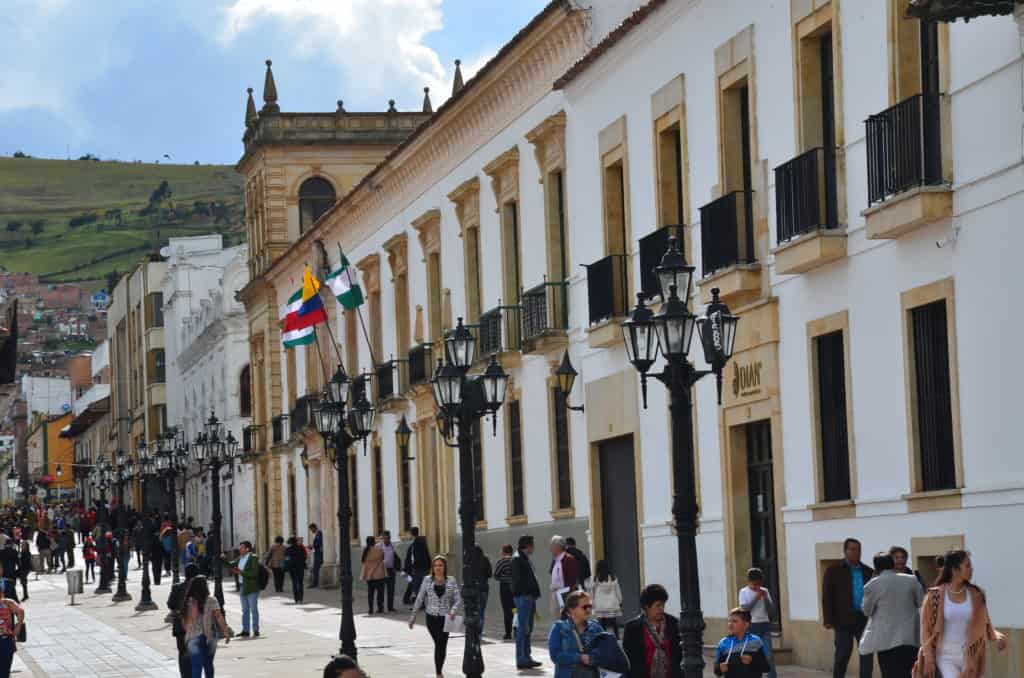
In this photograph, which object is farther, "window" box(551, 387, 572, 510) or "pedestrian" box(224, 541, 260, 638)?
"pedestrian" box(224, 541, 260, 638)

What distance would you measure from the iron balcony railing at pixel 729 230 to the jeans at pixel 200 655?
7.42m

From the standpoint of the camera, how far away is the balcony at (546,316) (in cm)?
3180

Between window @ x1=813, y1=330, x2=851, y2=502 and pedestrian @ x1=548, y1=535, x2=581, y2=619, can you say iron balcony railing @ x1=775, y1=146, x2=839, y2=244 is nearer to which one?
window @ x1=813, y1=330, x2=851, y2=502

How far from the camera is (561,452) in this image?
32844 mm

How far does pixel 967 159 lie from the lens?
19.0m

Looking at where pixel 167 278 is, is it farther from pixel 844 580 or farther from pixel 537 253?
pixel 844 580

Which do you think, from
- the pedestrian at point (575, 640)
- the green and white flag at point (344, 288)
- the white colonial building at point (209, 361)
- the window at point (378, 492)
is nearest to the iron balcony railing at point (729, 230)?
the pedestrian at point (575, 640)

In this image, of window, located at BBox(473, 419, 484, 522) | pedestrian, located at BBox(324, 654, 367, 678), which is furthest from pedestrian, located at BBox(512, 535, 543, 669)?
pedestrian, located at BBox(324, 654, 367, 678)

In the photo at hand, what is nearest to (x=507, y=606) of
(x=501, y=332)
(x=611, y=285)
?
(x=611, y=285)

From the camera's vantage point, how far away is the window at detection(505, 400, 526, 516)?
115ft

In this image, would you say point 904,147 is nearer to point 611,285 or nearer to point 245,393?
point 611,285

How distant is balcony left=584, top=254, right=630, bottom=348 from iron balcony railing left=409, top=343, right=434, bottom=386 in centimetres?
1066

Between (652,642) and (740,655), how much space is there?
0.60 metres

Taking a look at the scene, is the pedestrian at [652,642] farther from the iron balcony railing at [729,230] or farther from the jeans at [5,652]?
the iron balcony railing at [729,230]
